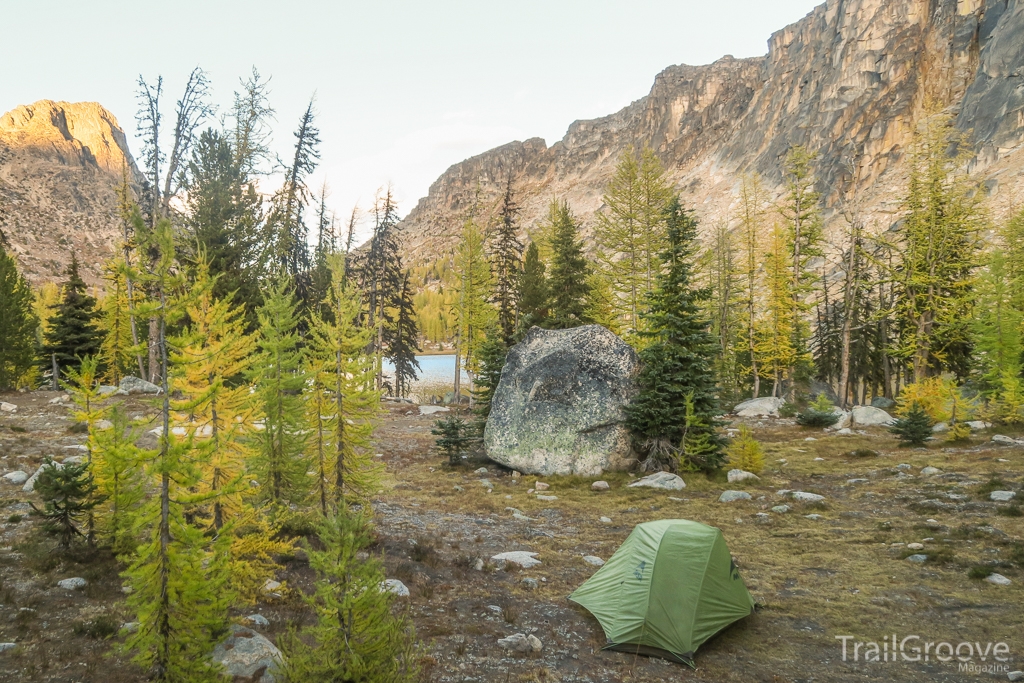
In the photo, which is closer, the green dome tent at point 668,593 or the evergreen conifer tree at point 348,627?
the evergreen conifer tree at point 348,627

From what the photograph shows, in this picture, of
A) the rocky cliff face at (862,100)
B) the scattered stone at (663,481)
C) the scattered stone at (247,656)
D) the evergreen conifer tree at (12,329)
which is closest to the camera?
the scattered stone at (247,656)

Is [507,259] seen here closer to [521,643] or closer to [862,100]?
[521,643]

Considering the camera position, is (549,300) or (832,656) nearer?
(832,656)

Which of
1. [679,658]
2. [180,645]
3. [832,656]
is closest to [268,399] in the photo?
[180,645]

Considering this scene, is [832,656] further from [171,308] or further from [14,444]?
[14,444]

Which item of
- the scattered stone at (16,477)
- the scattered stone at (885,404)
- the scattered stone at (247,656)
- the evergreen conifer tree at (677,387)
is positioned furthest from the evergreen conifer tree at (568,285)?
the scattered stone at (885,404)

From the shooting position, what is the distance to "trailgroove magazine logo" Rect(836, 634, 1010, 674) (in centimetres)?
642

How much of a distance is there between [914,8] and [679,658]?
135m

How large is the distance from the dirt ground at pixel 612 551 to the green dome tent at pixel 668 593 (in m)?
0.24

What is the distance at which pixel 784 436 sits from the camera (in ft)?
78.6

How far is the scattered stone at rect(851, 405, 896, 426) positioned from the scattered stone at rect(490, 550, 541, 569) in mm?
21006

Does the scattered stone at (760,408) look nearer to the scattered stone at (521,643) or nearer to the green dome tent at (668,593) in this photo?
the green dome tent at (668,593)

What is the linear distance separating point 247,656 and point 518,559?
211 inches

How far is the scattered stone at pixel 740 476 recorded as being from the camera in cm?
1625
